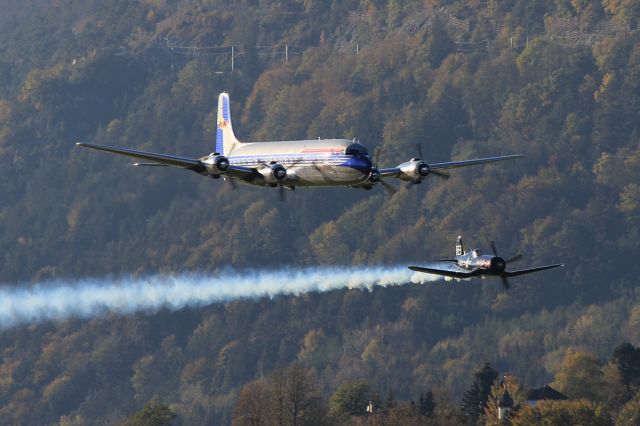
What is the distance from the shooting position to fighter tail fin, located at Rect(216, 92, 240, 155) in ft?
403

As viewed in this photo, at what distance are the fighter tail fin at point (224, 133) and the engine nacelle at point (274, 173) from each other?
42.7 ft

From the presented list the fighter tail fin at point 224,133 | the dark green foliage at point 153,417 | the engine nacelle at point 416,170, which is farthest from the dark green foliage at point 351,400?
the engine nacelle at point 416,170

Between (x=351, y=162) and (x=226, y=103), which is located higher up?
(x=226, y=103)

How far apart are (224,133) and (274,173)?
18.2 meters

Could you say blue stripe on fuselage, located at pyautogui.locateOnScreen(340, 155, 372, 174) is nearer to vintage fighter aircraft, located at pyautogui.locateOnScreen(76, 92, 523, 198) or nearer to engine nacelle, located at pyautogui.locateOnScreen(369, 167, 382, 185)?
vintage fighter aircraft, located at pyautogui.locateOnScreen(76, 92, 523, 198)

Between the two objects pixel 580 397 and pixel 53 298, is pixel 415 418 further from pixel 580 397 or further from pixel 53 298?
pixel 53 298

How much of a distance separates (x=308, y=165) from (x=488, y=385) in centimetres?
6923

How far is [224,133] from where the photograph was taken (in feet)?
410

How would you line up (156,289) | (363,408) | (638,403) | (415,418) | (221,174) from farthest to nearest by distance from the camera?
1. (156,289)
2. (363,408)
3. (638,403)
4. (415,418)
5. (221,174)

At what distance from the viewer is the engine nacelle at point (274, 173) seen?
4235 inches

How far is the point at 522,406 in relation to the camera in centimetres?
16212

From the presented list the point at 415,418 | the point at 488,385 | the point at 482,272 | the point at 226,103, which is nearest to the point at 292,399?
the point at 415,418

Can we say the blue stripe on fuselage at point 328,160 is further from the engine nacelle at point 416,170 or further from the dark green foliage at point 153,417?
the dark green foliage at point 153,417

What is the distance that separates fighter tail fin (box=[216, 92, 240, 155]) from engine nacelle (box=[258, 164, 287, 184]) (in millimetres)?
13016
